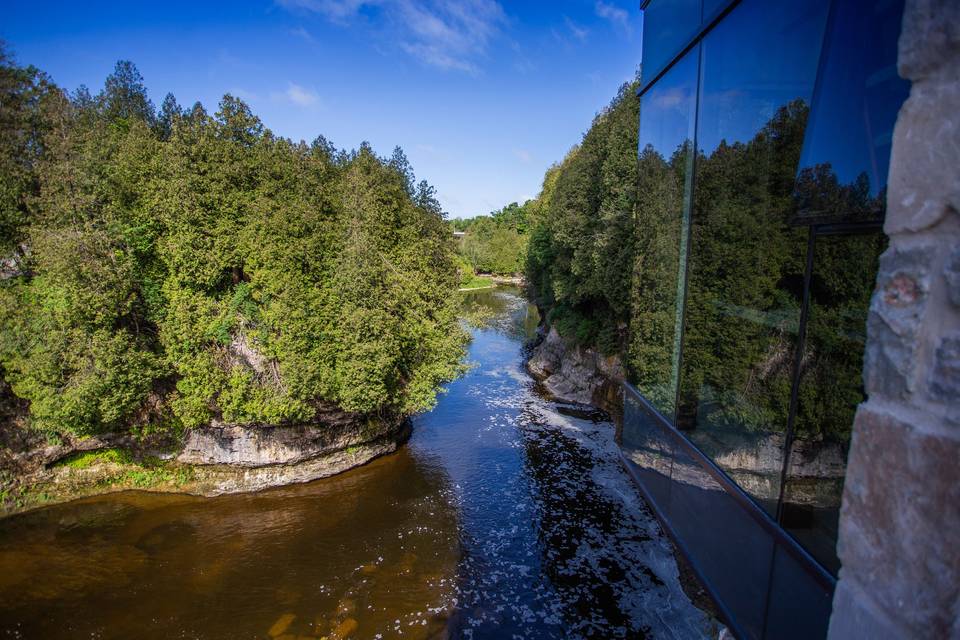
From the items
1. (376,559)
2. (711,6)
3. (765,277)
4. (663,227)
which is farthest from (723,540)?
(376,559)

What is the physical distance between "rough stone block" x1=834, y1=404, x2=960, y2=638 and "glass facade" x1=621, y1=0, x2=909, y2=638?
4.70 feet

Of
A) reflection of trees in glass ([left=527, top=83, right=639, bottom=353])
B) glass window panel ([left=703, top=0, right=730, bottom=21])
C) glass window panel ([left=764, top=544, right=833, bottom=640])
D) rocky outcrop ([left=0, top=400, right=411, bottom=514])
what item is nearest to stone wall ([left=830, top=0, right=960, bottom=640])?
glass window panel ([left=764, top=544, right=833, bottom=640])

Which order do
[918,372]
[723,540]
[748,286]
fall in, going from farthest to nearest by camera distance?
[723,540], [748,286], [918,372]

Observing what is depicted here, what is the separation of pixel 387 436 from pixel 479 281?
57922 millimetres

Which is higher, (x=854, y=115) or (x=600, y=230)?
(x=600, y=230)

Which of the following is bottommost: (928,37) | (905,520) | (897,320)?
(905,520)

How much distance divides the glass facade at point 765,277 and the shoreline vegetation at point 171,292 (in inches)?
459

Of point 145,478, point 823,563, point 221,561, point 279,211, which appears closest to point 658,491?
point 823,563

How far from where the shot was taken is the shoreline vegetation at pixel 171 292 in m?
14.5

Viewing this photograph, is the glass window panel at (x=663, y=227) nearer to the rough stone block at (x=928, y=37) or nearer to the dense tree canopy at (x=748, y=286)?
the dense tree canopy at (x=748, y=286)

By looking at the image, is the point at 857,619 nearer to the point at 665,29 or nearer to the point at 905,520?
the point at 905,520

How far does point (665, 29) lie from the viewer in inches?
226

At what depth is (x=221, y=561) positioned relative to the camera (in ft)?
42.3

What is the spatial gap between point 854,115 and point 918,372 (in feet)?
6.98
